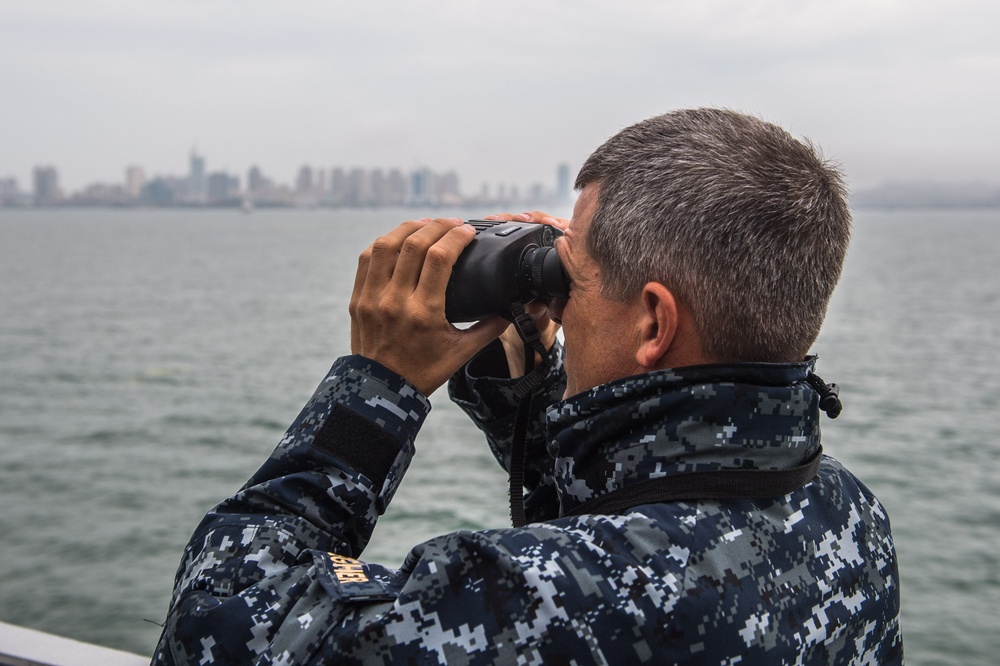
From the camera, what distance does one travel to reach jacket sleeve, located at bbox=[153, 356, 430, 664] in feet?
4.07

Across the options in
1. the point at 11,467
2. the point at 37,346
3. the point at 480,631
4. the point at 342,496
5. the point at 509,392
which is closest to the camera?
the point at 480,631

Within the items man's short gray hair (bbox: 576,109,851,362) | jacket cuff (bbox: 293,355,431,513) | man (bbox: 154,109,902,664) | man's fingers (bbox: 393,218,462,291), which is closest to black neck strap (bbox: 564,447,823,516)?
man (bbox: 154,109,902,664)

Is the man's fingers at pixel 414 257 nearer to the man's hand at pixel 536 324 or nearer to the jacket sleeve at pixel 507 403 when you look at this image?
the man's hand at pixel 536 324

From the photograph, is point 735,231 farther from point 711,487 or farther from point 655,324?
point 711,487

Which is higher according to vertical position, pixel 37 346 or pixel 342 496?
pixel 342 496

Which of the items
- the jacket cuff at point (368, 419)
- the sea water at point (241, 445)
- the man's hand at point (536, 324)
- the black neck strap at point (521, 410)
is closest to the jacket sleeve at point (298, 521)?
the jacket cuff at point (368, 419)

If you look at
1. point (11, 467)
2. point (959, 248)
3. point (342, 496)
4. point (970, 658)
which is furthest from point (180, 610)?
point (959, 248)

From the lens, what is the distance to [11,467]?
12680 mm

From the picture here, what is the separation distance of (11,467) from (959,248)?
7570 centimetres

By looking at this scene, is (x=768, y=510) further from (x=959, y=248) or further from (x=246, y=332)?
(x=959, y=248)

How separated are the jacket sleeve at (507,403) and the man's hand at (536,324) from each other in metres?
0.02

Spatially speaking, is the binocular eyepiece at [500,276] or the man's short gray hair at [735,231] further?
the binocular eyepiece at [500,276]

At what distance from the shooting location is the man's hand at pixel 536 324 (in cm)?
190

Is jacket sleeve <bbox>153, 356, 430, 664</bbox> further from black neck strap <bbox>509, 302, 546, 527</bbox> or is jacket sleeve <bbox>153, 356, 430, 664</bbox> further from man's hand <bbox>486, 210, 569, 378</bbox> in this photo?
man's hand <bbox>486, 210, 569, 378</bbox>
